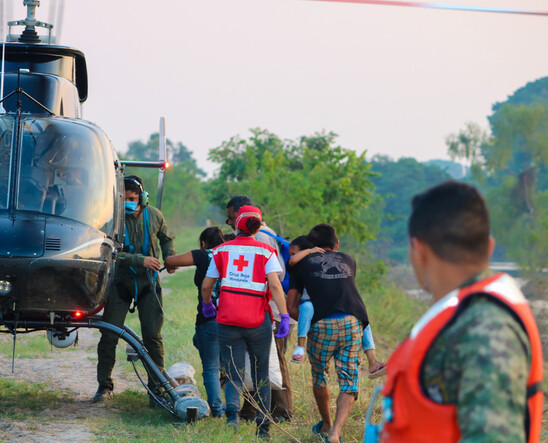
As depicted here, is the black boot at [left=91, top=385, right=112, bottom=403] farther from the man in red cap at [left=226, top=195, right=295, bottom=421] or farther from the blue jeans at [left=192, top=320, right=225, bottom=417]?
the man in red cap at [left=226, top=195, right=295, bottom=421]

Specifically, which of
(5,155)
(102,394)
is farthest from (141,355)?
(5,155)

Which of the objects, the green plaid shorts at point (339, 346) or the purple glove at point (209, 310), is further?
the purple glove at point (209, 310)

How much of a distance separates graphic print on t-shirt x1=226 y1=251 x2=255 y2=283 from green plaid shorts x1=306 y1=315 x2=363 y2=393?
67 cm

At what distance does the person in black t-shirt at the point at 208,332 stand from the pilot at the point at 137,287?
61 centimetres

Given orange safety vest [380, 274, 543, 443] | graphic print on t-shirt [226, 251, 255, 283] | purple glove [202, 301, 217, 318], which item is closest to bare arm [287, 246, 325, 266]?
graphic print on t-shirt [226, 251, 255, 283]

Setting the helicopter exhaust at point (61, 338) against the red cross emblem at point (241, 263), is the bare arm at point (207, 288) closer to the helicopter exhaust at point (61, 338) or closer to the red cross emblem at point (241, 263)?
the red cross emblem at point (241, 263)

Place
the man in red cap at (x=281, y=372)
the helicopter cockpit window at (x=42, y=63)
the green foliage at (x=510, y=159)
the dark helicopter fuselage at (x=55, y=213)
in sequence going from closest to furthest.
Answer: the dark helicopter fuselage at (x=55, y=213)
the man in red cap at (x=281, y=372)
the helicopter cockpit window at (x=42, y=63)
the green foliage at (x=510, y=159)

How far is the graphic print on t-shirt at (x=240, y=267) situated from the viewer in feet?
21.6

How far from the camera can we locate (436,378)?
85.7 inches

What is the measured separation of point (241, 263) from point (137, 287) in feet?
5.41

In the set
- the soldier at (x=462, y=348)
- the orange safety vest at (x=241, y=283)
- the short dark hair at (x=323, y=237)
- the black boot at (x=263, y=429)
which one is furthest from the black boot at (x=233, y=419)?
the soldier at (x=462, y=348)

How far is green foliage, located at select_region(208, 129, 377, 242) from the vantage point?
22.0 meters

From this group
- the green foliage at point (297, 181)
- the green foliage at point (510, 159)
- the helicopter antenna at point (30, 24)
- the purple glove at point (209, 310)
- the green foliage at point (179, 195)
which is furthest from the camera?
the green foliage at point (179, 195)

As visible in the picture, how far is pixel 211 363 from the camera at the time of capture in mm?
7223
